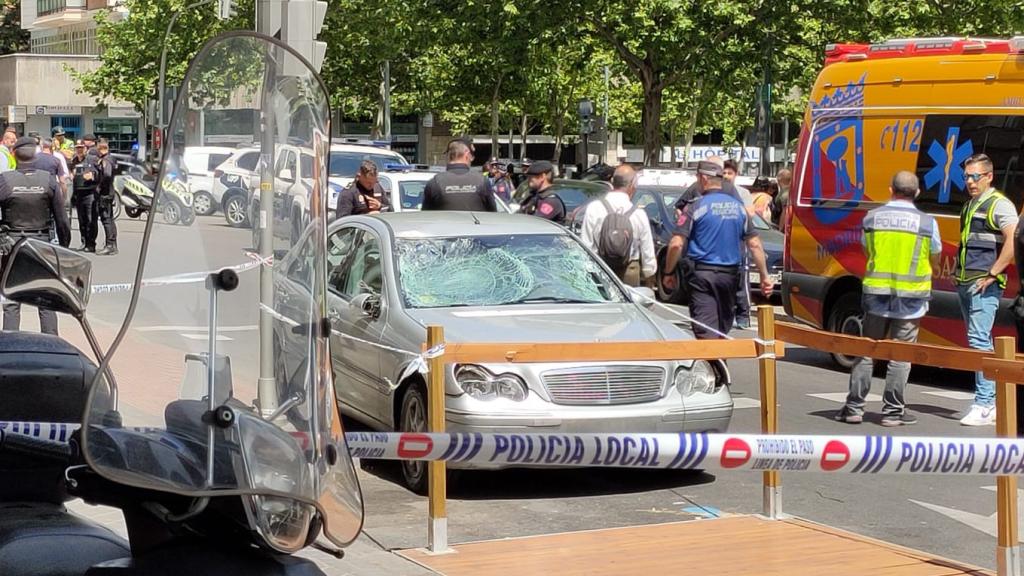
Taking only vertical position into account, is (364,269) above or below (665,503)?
above

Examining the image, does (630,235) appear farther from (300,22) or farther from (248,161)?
(248,161)

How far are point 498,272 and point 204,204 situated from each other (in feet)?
19.7

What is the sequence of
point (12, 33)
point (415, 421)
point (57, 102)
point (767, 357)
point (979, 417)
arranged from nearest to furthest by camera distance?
point (767, 357)
point (415, 421)
point (979, 417)
point (57, 102)
point (12, 33)

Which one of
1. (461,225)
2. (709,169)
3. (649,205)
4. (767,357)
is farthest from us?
(649,205)

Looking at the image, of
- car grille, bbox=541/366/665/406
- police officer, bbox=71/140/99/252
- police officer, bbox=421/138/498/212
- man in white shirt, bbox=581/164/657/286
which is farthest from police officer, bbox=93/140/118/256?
car grille, bbox=541/366/665/406

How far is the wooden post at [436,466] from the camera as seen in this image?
6.30 metres

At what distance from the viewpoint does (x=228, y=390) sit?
2814mm

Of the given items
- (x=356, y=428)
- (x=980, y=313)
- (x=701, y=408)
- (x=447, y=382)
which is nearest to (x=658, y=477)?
(x=701, y=408)

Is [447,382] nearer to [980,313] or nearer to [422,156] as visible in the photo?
[980,313]

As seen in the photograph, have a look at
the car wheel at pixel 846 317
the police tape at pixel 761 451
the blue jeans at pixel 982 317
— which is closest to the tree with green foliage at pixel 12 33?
the car wheel at pixel 846 317

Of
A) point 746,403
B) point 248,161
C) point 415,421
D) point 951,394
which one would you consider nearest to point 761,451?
point 248,161

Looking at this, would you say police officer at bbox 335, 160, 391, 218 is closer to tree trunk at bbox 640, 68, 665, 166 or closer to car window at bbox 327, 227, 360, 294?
car window at bbox 327, 227, 360, 294

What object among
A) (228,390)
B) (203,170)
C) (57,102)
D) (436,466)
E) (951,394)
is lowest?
(951,394)

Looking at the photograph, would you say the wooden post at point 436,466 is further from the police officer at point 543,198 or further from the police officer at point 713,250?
the police officer at point 543,198
